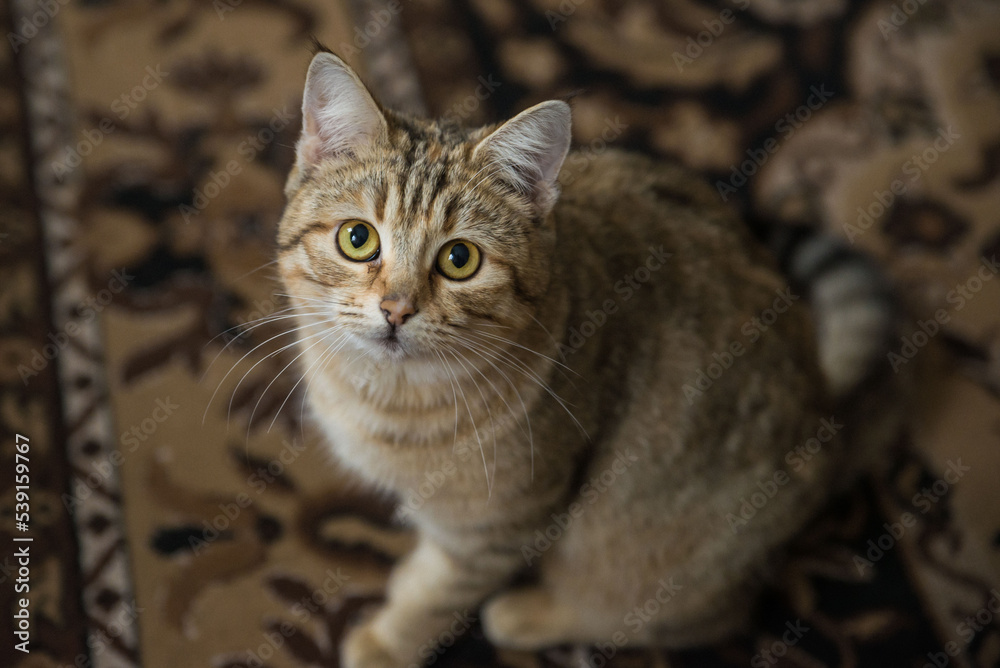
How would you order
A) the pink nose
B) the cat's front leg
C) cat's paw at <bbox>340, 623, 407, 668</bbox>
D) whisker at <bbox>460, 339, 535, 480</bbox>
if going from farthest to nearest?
1. cat's paw at <bbox>340, 623, 407, 668</bbox>
2. the cat's front leg
3. whisker at <bbox>460, 339, 535, 480</bbox>
4. the pink nose

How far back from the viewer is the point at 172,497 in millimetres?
1805

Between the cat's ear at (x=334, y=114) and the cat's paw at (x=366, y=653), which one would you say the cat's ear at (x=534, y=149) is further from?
the cat's paw at (x=366, y=653)

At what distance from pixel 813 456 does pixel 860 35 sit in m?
1.58

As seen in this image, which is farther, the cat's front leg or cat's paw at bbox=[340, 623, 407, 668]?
cat's paw at bbox=[340, 623, 407, 668]

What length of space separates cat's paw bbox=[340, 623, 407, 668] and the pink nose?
85 cm

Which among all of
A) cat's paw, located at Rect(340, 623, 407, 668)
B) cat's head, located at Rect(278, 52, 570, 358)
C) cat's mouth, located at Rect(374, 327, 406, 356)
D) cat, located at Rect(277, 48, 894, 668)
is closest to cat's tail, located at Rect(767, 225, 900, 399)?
cat, located at Rect(277, 48, 894, 668)

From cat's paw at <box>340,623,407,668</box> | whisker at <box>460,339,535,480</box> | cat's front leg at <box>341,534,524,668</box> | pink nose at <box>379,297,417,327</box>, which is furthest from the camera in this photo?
cat's paw at <box>340,623,407,668</box>

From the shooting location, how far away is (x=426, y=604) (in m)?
1.60

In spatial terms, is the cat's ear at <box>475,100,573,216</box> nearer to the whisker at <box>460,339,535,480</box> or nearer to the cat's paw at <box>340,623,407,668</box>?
the whisker at <box>460,339,535,480</box>

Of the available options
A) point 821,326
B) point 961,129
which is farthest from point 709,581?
point 961,129

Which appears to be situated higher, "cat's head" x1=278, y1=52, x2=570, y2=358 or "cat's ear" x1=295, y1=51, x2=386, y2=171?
"cat's ear" x1=295, y1=51, x2=386, y2=171

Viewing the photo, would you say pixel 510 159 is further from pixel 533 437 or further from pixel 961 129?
pixel 961 129

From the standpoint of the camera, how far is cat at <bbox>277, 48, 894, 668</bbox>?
4.07ft

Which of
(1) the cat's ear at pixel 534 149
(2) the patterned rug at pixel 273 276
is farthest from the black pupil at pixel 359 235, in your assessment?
(2) the patterned rug at pixel 273 276
